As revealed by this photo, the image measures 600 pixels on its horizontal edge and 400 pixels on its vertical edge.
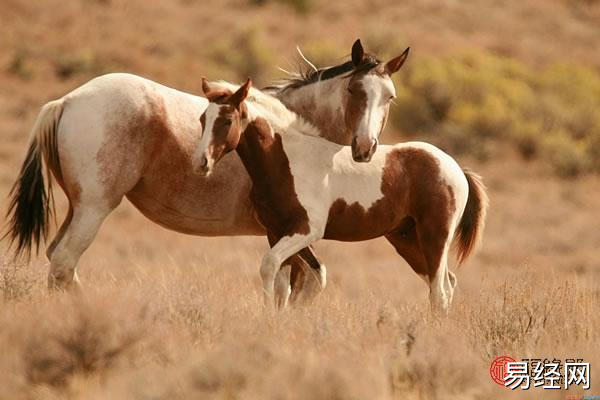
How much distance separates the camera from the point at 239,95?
6.37 meters

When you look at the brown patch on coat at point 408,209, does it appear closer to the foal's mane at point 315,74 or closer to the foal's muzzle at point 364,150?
the foal's muzzle at point 364,150

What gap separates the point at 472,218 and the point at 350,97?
1446 millimetres

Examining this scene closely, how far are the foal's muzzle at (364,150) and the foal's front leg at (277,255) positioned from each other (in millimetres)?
554

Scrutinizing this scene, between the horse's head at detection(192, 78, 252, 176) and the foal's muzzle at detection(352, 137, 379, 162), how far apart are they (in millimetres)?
738

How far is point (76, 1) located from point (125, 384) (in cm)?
2508

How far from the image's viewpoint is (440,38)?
31.1 meters

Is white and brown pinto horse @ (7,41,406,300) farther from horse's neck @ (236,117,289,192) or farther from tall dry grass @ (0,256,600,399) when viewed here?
tall dry grass @ (0,256,600,399)

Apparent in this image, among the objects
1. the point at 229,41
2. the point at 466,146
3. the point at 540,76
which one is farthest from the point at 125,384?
the point at 540,76

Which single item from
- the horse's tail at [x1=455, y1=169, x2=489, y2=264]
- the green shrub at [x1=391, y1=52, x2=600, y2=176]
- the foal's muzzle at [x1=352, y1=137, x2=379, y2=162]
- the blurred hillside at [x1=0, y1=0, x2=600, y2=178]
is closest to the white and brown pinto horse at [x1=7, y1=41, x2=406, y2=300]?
the foal's muzzle at [x1=352, y1=137, x2=379, y2=162]

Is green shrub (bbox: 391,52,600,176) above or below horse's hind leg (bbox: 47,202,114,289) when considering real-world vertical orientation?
below

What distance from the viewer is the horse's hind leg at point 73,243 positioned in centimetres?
670

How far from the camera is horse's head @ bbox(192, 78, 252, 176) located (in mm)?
6129

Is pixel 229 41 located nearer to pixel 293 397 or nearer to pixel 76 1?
pixel 76 1

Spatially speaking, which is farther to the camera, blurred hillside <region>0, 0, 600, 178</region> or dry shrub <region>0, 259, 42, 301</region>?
blurred hillside <region>0, 0, 600, 178</region>
